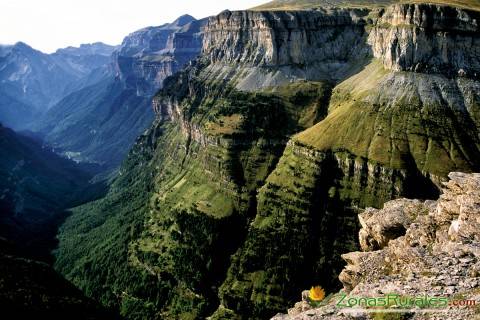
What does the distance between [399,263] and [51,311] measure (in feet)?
431

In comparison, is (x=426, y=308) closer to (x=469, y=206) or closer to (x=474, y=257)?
(x=474, y=257)

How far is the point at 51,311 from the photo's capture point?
169 m

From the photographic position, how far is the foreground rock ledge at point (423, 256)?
68.9 m

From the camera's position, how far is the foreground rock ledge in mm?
68875

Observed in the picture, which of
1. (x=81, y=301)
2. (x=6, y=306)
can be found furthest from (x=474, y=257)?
(x=81, y=301)

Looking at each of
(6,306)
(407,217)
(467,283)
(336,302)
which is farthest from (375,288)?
(6,306)

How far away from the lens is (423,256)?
259 feet

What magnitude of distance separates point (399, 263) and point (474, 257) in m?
13.9

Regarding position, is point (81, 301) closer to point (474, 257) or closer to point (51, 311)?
point (51, 311)

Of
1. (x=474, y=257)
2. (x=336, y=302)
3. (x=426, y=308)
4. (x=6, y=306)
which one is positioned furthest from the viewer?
(x=6, y=306)

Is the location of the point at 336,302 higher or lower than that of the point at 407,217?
lower

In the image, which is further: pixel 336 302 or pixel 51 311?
pixel 51 311

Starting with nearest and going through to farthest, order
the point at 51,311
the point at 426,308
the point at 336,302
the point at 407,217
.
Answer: the point at 426,308 → the point at 336,302 → the point at 407,217 → the point at 51,311

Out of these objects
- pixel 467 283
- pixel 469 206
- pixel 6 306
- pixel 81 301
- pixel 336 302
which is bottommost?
pixel 81 301
